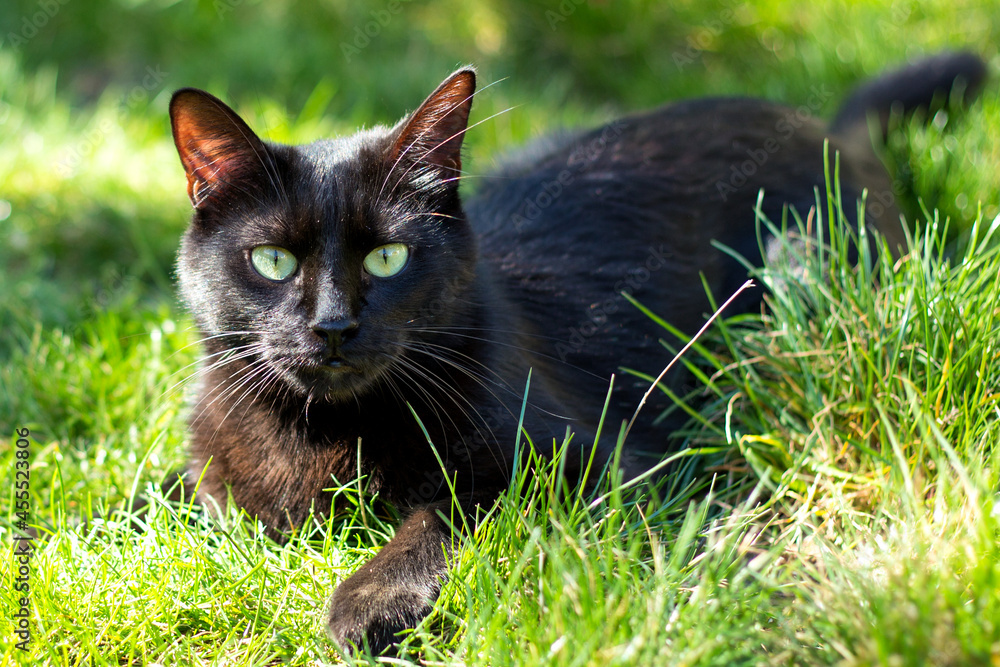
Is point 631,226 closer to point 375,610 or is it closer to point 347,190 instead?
point 347,190

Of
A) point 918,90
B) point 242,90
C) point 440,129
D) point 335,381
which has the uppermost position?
point 242,90

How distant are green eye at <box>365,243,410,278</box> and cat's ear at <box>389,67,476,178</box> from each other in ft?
0.67

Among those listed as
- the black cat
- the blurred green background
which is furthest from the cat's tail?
the black cat

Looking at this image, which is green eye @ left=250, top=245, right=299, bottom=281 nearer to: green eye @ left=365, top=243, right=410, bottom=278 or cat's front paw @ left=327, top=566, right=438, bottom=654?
green eye @ left=365, top=243, right=410, bottom=278

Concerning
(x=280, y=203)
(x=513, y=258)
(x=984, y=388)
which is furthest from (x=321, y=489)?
(x=984, y=388)

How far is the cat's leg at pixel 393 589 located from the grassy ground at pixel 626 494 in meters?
0.04

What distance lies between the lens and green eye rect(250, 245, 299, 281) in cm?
166

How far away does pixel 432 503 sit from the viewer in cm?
169

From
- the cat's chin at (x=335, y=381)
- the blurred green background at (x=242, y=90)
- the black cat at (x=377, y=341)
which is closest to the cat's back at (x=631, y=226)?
the black cat at (x=377, y=341)

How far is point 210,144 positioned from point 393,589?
1.02 meters

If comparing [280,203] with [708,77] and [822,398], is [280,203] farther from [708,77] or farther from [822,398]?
[708,77]

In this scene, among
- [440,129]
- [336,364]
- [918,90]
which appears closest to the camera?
[336,364]

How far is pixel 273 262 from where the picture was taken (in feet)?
5.48

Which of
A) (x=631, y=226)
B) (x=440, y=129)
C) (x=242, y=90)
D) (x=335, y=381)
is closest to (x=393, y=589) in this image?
(x=335, y=381)
